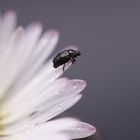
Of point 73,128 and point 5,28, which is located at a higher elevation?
point 5,28

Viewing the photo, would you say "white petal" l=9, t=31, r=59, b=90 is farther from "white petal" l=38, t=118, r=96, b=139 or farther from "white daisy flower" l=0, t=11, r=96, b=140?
"white petal" l=38, t=118, r=96, b=139

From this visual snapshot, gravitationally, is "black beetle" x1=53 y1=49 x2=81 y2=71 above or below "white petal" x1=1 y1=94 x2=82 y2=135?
above

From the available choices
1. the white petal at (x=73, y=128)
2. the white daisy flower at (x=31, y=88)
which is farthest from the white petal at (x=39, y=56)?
the white petal at (x=73, y=128)

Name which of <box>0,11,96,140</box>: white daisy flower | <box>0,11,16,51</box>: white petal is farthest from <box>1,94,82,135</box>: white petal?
<box>0,11,16,51</box>: white petal

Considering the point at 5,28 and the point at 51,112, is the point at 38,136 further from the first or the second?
the point at 5,28

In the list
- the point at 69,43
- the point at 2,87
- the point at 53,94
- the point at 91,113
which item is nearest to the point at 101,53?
the point at 69,43

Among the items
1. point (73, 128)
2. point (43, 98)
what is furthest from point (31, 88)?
point (73, 128)

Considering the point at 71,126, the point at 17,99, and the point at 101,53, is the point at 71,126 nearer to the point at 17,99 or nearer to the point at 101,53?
the point at 17,99

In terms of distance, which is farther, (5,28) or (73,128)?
(5,28)

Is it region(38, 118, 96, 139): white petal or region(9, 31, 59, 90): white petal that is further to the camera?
region(9, 31, 59, 90): white petal
